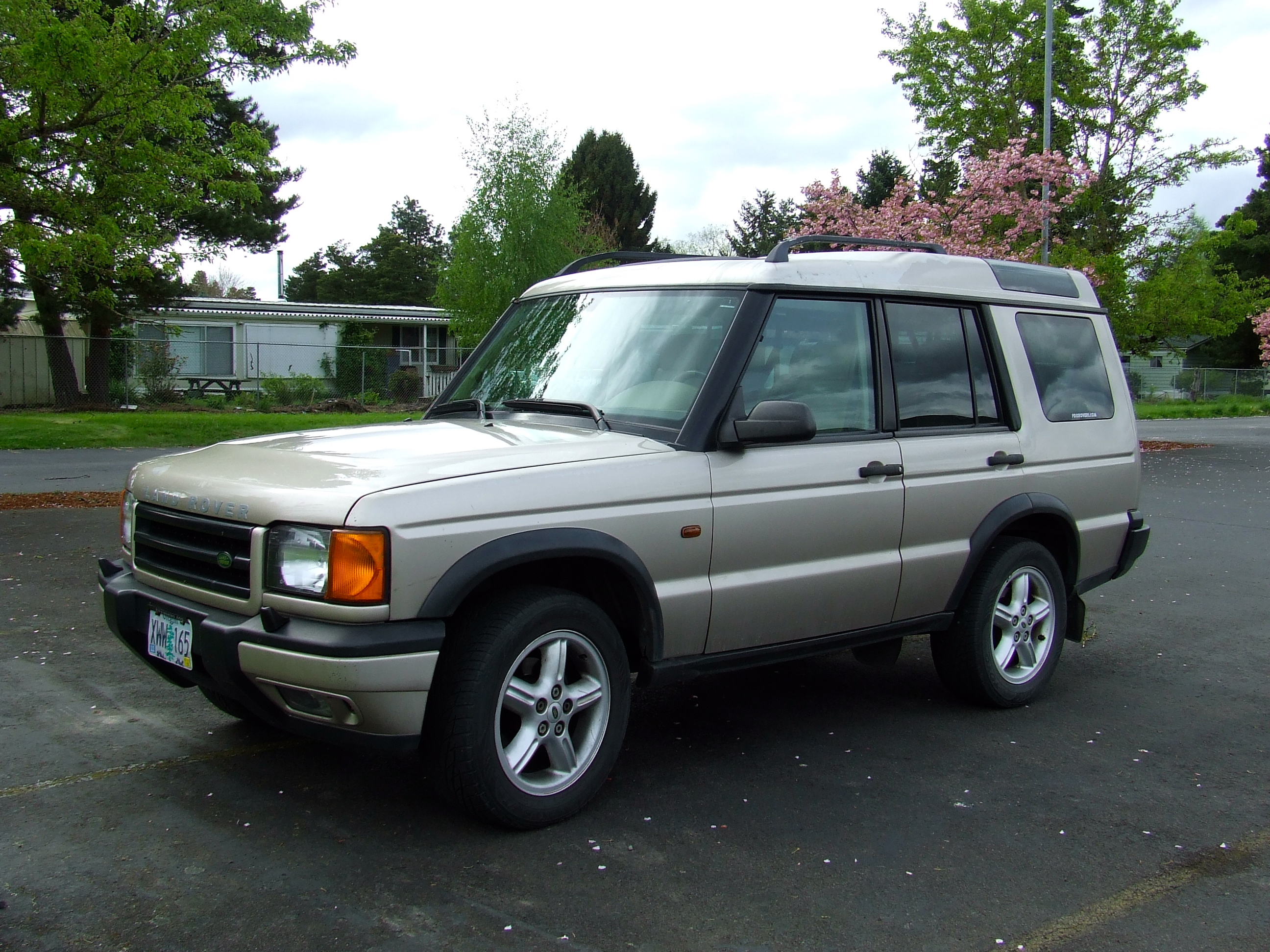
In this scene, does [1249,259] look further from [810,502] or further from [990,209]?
[810,502]

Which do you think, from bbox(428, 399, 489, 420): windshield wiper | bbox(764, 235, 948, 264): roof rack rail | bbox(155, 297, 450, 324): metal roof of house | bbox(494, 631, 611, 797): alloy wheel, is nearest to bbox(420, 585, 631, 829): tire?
bbox(494, 631, 611, 797): alloy wheel

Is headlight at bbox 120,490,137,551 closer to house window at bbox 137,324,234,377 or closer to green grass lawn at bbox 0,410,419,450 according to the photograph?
green grass lawn at bbox 0,410,419,450

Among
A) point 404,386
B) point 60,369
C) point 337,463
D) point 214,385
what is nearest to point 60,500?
point 337,463

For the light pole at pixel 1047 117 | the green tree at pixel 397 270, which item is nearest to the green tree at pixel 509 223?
the light pole at pixel 1047 117

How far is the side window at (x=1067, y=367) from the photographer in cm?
562

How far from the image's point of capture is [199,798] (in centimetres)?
405

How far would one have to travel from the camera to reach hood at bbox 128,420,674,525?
140 inches

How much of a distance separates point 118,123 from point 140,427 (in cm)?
1120

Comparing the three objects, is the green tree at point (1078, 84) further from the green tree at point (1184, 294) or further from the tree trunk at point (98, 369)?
the tree trunk at point (98, 369)

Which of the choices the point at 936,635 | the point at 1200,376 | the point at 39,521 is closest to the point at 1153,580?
the point at 936,635

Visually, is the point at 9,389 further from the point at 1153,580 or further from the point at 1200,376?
the point at 1200,376

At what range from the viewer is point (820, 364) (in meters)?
4.70

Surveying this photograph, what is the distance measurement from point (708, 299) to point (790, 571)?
3.78 feet

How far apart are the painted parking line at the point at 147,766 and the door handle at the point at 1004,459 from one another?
10.8 ft
